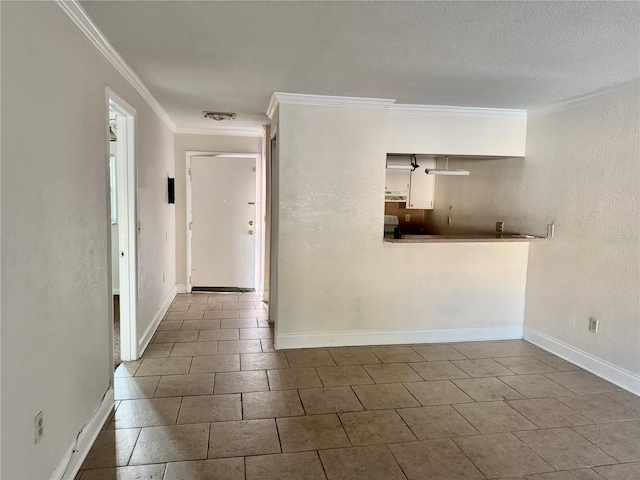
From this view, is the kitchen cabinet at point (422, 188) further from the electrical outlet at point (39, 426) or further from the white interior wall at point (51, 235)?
the electrical outlet at point (39, 426)

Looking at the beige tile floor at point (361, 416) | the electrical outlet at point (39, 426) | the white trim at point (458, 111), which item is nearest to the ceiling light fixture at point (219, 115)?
the white trim at point (458, 111)

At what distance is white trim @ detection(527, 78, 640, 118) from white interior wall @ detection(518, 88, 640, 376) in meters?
0.04

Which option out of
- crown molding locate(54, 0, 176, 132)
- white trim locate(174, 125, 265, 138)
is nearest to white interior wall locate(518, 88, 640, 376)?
white trim locate(174, 125, 265, 138)

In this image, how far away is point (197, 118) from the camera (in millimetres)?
5184

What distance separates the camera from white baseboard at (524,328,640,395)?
3.25 meters

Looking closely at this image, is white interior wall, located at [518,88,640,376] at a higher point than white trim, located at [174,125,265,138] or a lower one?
lower

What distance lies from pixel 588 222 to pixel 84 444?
13.0 ft

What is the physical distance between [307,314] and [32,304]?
253cm

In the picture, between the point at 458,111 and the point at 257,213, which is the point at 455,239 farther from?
the point at 257,213

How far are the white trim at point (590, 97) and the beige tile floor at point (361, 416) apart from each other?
226 centimetres

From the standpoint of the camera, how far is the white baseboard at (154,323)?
3.75 m

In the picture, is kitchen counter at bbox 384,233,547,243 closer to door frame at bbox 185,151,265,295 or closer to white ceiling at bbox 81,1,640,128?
white ceiling at bbox 81,1,640,128

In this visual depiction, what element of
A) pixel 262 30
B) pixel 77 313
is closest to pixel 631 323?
pixel 262 30

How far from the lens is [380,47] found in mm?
2539
